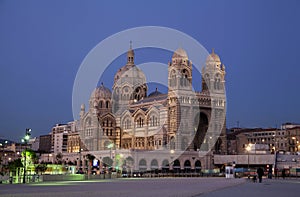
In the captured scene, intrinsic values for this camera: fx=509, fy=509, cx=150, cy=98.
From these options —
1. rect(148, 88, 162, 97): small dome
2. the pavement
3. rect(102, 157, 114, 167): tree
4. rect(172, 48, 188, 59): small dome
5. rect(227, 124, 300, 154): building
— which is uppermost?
rect(172, 48, 188, 59): small dome

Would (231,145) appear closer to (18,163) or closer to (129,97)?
(129,97)

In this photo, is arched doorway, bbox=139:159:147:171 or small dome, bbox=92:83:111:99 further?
small dome, bbox=92:83:111:99

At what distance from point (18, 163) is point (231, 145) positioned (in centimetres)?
7436

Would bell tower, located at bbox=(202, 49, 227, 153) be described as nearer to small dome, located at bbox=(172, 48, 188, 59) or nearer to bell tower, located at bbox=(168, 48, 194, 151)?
bell tower, located at bbox=(168, 48, 194, 151)

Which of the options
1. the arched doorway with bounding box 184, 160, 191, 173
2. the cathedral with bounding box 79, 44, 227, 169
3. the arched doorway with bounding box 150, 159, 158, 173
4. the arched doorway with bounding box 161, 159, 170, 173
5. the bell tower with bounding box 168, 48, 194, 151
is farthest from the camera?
the cathedral with bounding box 79, 44, 227, 169

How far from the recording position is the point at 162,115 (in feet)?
355

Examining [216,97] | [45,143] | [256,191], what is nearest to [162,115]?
[216,97]

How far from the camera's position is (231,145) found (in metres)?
137

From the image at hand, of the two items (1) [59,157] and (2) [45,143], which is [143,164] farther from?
(2) [45,143]

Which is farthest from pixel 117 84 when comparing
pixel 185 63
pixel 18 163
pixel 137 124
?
pixel 18 163

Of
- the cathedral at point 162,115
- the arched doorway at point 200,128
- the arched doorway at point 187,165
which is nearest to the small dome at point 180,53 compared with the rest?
the cathedral at point 162,115

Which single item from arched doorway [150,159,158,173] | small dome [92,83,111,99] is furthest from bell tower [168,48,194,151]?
small dome [92,83,111,99]

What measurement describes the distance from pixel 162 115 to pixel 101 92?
25.7 m

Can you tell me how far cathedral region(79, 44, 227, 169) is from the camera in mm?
104000
